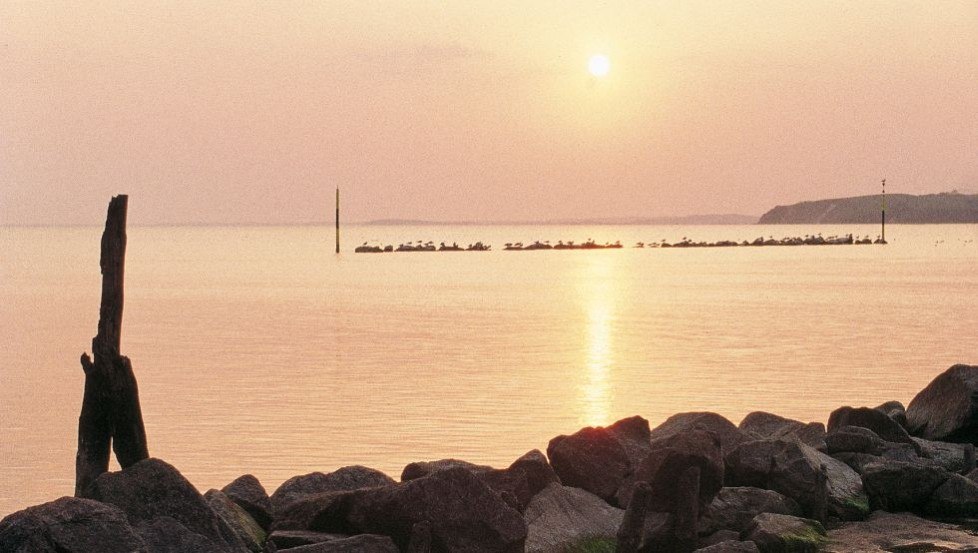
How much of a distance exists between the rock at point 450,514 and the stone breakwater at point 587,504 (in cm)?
1

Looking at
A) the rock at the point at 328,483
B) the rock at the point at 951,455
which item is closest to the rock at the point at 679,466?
the rock at the point at 328,483

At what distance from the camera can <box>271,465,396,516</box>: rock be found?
14.0 metres

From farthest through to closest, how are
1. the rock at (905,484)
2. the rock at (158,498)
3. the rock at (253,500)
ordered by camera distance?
1. the rock at (905,484)
2. the rock at (253,500)
3. the rock at (158,498)

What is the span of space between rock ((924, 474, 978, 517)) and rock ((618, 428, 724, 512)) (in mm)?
3135

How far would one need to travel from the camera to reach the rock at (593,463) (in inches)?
572

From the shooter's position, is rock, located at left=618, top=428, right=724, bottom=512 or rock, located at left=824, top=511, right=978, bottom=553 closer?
rock, located at left=618, top=428, right=724, bottom=512

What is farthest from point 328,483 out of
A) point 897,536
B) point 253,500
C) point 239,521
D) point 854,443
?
point 854,443

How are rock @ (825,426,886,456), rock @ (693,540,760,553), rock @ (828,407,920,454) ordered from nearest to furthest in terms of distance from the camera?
rock @ (693,540,760,553) → rock @ (825,426,886,456) → rock @ (828,407,920,454)

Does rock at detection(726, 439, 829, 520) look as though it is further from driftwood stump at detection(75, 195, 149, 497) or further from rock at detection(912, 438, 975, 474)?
driftwood stump at detection(75, 195, 149, 497)

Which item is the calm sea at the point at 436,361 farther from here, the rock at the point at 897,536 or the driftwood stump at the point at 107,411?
the rock at the point at 897,536

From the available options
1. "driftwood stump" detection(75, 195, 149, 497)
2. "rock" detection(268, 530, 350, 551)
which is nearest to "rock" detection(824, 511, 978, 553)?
"rock" detection(268, 530, 350, 551)

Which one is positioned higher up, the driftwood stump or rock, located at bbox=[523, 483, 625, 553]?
the driftwood stump

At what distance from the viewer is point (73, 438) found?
2486 centimetres

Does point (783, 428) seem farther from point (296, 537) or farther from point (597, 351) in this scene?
point (597, 351)
